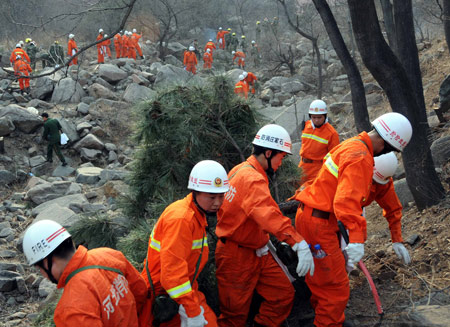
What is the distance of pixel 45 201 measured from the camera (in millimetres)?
10773

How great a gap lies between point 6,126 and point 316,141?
33.0 feet

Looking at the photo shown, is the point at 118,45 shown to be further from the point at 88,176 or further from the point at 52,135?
the point at 88,176

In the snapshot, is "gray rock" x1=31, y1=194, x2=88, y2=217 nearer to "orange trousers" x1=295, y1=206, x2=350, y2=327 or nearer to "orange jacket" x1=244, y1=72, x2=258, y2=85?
"orange trousers" x1=295, y1=206, x2=350, y2=327

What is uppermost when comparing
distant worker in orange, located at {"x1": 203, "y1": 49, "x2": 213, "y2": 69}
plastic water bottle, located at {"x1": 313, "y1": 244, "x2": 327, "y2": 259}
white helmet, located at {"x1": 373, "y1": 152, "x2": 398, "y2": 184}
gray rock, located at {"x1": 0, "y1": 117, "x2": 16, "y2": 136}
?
distant worker in orange, located at {"x1": 203, "y1": 49, "x2": 213, "y2": 69}

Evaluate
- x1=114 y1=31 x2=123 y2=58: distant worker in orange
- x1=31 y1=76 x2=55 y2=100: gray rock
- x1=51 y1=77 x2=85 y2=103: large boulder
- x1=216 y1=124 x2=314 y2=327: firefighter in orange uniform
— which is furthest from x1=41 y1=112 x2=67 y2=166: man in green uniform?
x1=114 y1=31 x2=123 y2=58: distant worker in orange

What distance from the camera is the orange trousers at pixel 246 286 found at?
13.8 feet

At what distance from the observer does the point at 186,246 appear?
11.0 ft

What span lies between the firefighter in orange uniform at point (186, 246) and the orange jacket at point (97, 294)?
297mm

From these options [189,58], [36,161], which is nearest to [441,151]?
[36,161]

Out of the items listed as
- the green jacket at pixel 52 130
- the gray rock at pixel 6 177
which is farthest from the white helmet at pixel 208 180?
the green jacket at pixel 52 130

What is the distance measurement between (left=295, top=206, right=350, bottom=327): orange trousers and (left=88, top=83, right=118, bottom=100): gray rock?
46.6 ft

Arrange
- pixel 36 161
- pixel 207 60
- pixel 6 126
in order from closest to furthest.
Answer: pixel 36 161
pixel 6 126
pixel 207 60

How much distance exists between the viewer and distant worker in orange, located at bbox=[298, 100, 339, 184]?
6980 millimetres

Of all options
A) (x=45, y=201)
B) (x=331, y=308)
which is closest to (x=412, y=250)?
(x=331, y=308)
